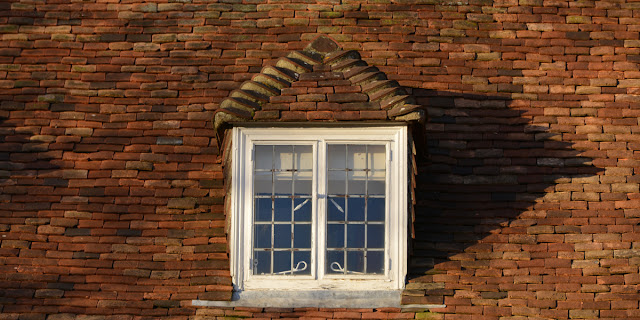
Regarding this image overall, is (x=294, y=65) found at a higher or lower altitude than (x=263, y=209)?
higher

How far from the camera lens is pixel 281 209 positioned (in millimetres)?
9008

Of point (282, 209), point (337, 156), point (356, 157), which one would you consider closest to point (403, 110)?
point (356, 157)

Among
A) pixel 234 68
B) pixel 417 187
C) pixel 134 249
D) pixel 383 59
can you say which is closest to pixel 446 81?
pixel 383 59

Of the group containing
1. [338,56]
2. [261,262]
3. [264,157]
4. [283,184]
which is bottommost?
[261,262]

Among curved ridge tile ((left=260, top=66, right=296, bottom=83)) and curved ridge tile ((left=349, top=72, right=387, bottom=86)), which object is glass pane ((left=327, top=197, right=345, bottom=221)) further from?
curved ridge tile ((left=260, top=66, right=296, bottom=83))

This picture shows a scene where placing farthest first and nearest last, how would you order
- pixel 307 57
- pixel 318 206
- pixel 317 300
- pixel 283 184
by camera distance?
1. pixel 307 57
2. pixel 283 184
3. pixel 318 206
4. pixel 317 300

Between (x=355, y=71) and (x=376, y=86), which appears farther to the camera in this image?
(x=355, y=71)

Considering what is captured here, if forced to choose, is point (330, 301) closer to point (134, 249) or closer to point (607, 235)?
point (134, 249)

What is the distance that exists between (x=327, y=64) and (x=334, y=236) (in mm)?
1872

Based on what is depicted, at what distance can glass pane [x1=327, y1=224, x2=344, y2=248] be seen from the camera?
8891 mm

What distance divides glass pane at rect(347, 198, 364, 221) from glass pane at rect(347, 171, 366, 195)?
100mm

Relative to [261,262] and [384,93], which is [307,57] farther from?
[261,262]

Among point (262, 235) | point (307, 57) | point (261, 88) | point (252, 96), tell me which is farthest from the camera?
point (307, 57)

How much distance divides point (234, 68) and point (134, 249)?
2486mm
